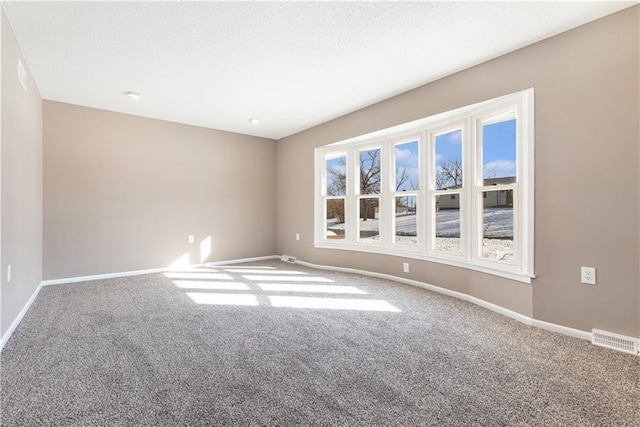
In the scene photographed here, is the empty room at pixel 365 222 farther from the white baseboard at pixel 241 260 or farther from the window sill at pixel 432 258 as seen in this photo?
the white baseboard at pixel 241 260

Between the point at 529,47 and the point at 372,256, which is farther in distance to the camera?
the point at 372,256

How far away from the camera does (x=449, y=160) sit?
12.1 ft

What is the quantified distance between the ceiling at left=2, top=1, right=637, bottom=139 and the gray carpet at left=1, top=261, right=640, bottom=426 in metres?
2.39

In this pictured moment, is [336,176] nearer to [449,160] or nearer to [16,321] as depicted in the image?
[449,160]

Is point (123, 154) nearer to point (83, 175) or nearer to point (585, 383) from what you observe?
point (83, 175)

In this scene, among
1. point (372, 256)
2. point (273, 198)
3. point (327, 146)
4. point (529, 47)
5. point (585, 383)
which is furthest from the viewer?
point (273, 198)

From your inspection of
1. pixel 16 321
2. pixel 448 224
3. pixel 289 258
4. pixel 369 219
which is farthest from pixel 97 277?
pixel 448 224

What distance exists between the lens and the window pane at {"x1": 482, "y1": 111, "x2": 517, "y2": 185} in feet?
9.68

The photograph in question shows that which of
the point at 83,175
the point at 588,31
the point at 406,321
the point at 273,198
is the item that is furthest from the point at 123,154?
the point at 588,31

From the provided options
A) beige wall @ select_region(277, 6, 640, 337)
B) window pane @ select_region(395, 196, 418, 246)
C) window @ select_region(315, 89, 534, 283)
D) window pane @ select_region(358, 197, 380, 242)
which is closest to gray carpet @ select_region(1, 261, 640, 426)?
beige wall @ select_region(277, 6, 640, 337)

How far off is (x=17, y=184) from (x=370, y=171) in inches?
156

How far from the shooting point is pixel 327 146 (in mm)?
5043

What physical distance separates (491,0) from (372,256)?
Result: 3.19 metres

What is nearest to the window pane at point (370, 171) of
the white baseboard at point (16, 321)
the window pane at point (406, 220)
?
the window pane at point (406, 220)
